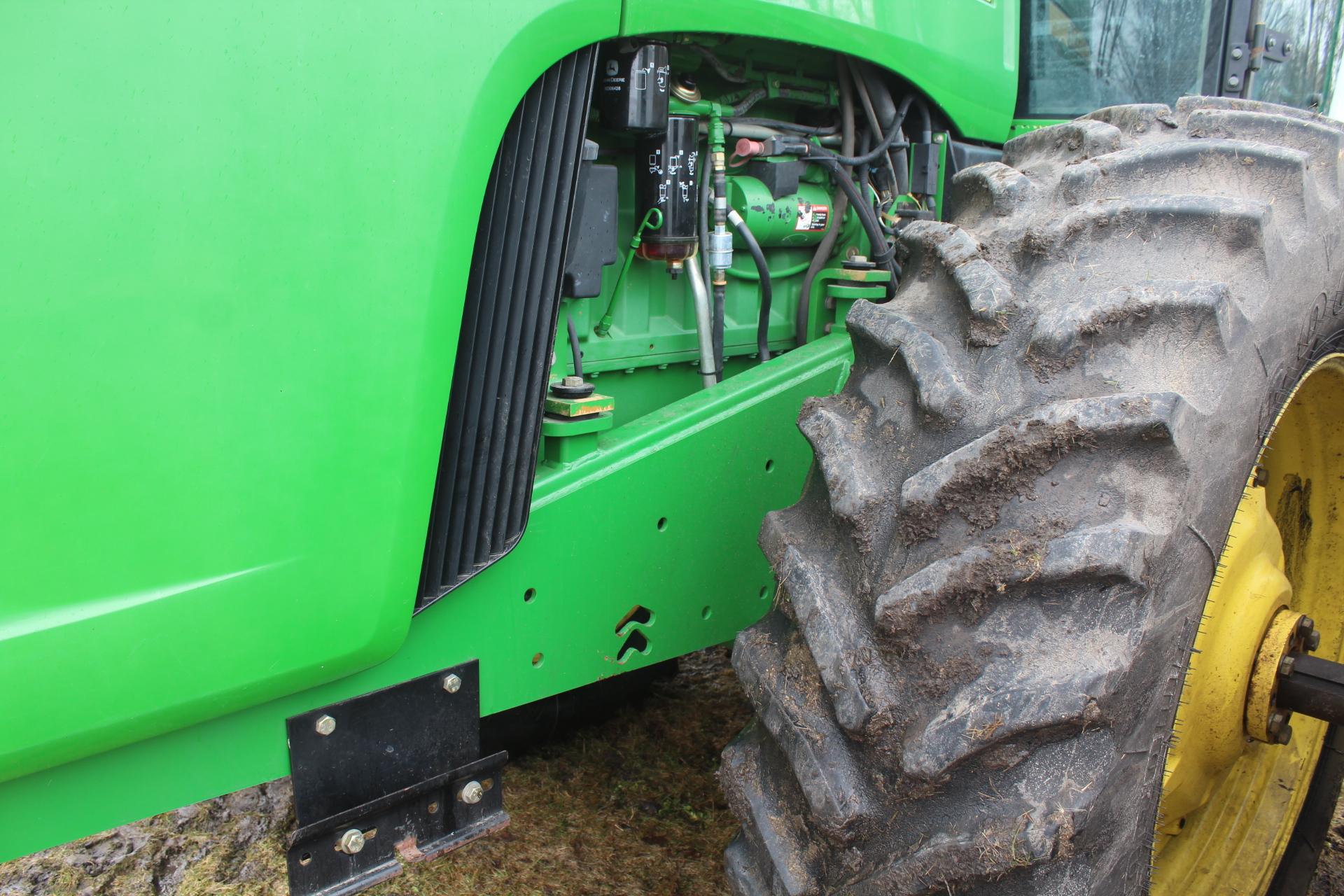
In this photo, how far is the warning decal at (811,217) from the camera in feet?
6.17

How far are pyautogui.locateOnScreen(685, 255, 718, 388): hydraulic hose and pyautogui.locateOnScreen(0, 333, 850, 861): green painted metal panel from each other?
90 mm

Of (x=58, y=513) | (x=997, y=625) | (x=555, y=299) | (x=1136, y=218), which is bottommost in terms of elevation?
(x=997, y=625)

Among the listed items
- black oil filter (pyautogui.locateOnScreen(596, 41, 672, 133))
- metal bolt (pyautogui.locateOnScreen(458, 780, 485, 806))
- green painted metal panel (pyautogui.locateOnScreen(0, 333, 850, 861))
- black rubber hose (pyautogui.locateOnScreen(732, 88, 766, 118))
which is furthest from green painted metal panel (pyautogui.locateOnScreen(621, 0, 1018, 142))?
metal bolt (pyautogui.locateOnScreen(458, 780, 485, 806))

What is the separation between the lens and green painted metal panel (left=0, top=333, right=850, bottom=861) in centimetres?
110

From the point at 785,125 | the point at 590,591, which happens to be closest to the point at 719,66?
the point at 785,125

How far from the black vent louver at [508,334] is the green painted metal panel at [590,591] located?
0.06 m

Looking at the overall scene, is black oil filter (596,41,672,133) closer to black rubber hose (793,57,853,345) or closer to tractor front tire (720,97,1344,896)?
tractor front tire (720,97,1344,896)

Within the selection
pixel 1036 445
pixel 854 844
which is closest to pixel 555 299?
pixel 1036 445

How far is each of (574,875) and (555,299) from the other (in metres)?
1.19

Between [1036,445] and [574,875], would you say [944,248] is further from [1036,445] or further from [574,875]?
[574,875]

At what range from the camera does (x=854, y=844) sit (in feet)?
3.86

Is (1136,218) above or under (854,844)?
above

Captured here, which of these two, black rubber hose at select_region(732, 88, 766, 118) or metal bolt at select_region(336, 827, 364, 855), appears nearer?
metal bolt at select_region(336, 827, 364, 855)

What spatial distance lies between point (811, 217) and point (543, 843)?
1.30m
